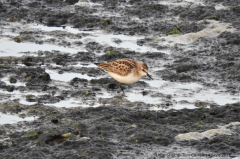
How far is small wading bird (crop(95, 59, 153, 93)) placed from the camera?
30.1 ft

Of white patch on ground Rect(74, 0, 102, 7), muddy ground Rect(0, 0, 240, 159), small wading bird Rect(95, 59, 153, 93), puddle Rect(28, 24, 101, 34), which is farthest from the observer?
white patch on ground Rect(74, 0, 102, 7)

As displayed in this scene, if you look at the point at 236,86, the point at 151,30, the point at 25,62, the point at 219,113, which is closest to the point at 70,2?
the point at 151,30

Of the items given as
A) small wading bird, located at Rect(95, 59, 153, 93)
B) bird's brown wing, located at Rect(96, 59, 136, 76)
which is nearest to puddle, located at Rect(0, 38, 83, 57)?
bird's brown wing, located at Rect(96, 59, 136, 76)

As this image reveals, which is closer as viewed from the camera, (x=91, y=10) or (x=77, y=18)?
(x=77, y=18)

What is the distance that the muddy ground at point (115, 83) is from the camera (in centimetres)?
632

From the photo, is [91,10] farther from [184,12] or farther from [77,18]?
[184,12]

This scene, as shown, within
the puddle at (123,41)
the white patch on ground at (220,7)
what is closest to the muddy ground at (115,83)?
the white patch on ground at (220,7)

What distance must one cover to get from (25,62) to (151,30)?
4.28 meters

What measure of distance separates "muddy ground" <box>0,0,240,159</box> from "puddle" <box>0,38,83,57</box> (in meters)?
0.21

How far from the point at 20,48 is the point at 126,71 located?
11.8ft

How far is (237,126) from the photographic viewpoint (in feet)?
22.9

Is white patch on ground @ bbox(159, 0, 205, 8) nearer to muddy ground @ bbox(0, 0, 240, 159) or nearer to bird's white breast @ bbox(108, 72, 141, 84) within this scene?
muddy ground @ bbox(0, 0, 240, 159)

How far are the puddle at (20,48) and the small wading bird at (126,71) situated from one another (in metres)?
2.10

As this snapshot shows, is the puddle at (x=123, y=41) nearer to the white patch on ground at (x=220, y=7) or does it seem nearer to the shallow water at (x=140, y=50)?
the shallow water at (x=140, y=50)
